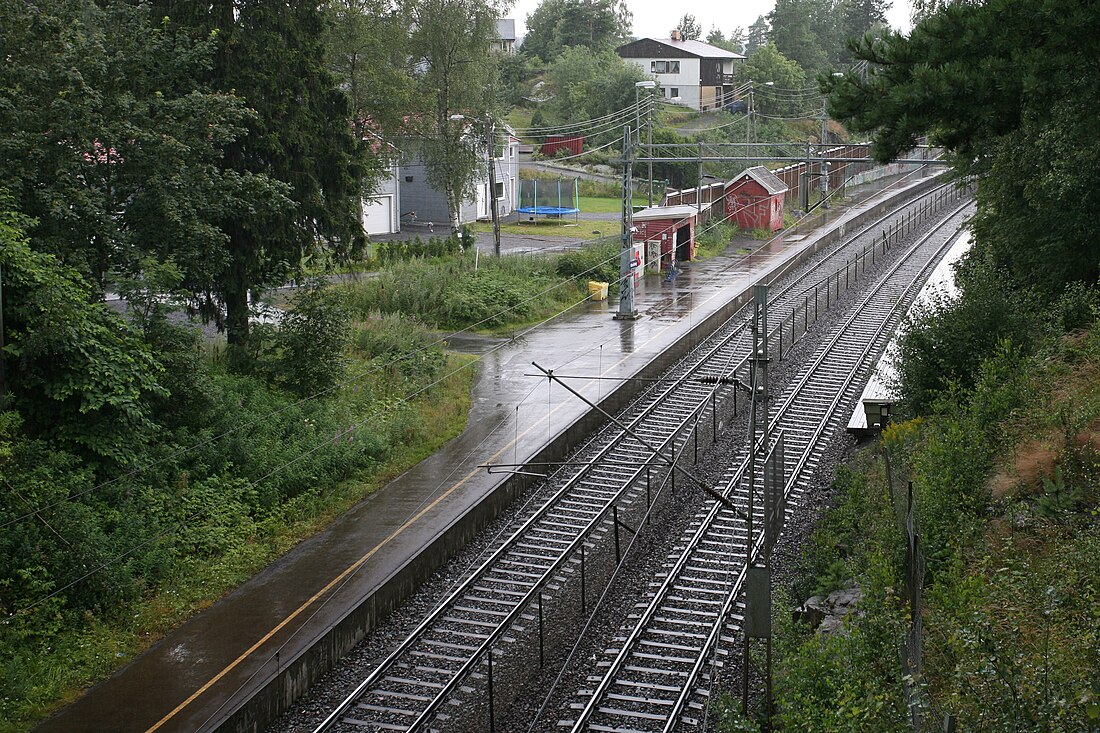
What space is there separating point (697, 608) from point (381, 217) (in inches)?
1571

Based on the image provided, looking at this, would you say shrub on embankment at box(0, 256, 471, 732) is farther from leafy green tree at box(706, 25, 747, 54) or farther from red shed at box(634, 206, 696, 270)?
leafy green tree at box(706, 25, 747, 54)

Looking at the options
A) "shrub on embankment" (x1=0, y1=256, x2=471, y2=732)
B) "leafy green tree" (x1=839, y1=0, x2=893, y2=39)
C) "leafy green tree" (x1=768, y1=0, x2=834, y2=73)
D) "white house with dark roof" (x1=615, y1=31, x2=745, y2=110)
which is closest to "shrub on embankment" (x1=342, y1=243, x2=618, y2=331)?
"shrub on embankment" (x1=0, y1=256, x2=471, y2=732)

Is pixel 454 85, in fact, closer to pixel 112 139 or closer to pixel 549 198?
pixel 549 198

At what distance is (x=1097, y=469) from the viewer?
42.5ft

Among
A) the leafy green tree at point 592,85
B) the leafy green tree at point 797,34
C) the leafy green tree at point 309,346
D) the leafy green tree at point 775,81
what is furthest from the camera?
the leafy green tree at point 797,34


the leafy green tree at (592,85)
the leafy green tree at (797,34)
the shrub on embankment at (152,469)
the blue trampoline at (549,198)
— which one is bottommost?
the shrub on embankment at (152,469)

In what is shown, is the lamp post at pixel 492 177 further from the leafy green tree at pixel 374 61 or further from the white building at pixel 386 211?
the white building at pixel 386 211

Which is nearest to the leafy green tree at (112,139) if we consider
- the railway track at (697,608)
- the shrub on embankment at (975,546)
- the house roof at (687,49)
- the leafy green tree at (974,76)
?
the railway track at (697,608)

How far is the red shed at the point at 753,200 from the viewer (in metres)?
52.2

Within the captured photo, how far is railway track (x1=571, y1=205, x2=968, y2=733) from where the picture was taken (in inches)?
517

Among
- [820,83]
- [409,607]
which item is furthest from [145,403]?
[820,83]

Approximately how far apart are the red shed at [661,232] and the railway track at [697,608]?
1544 cm

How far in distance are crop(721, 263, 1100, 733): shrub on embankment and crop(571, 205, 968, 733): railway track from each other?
36.3 inches

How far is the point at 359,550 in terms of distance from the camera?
17.1 metres
